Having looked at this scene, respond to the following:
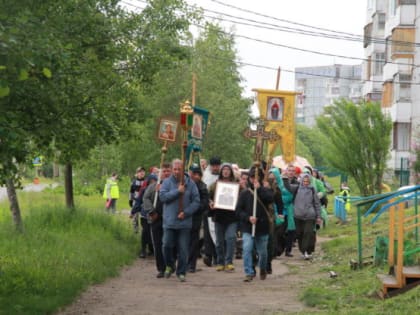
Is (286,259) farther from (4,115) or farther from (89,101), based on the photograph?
(4,115)

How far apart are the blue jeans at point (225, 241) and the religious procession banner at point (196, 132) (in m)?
3.88

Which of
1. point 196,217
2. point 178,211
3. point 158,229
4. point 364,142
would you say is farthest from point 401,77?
point 178,211

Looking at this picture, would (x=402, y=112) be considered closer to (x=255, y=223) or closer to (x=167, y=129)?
(x=167, y=129)

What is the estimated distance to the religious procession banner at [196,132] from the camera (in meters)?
21.7

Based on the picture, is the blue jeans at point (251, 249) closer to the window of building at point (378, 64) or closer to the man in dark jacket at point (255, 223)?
the man in dark jacket at point (255, 223)

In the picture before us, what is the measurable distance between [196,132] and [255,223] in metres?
5.99

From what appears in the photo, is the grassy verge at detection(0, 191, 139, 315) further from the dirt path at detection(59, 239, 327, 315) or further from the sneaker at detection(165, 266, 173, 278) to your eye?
the sneaker at detection(165, 266, 173, 278)

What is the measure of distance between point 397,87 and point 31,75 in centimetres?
4157

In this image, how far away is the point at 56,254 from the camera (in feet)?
55.9

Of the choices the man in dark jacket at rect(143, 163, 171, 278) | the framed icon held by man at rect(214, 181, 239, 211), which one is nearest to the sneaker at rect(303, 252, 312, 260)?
the framed icon held by man at rect(214, 181, 239, 211)

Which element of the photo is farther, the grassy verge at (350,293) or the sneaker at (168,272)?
the sneaker at (168,272)

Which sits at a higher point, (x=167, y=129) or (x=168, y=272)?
(x=167, y=129)

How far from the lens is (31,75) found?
456 inches

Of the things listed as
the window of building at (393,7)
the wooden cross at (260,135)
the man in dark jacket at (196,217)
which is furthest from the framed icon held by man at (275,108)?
the window of building at (393,7)
